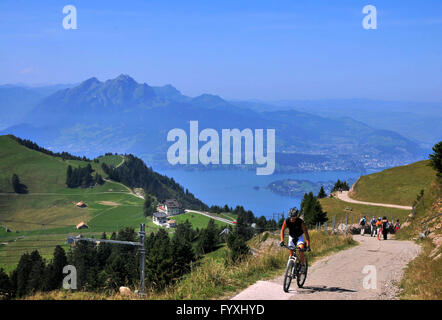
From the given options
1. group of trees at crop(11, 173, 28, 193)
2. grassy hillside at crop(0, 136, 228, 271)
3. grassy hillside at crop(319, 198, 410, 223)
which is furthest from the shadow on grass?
group of trees at crop(11, 173, 28, 193)

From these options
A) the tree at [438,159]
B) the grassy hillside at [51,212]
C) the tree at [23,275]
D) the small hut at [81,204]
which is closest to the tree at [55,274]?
the tree at [23,275]

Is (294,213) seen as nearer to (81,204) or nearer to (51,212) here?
(51,212)

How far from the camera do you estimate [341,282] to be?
10586mm

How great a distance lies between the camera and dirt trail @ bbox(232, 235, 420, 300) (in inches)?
355

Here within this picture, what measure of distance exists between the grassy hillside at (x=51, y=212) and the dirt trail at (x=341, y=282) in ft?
367

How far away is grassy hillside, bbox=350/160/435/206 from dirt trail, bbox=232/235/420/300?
39385mm

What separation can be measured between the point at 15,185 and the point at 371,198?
6465 inches

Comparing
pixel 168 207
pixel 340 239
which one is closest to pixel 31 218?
pixel 168 207

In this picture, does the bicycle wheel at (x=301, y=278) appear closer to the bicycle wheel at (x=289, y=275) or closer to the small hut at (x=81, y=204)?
the bicycle wheel at (x=289, y=275)

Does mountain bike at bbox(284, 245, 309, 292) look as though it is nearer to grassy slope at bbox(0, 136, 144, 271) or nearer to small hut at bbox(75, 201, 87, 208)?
grassy slope at bbox(0, 136, 144, 271)

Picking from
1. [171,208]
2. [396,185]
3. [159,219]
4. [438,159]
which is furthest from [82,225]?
[438,159]
